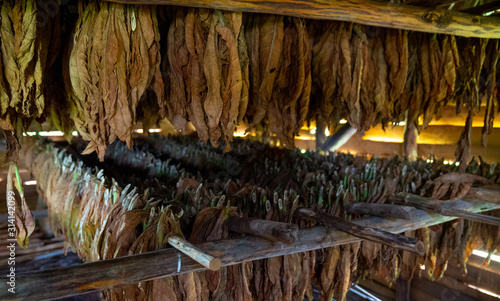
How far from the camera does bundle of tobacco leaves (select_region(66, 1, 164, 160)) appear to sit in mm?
1545

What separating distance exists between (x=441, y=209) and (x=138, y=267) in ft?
5.86

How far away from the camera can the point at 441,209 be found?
83.2 inches

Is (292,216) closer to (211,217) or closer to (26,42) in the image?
(211,217)

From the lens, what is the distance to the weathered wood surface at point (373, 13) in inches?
63.7

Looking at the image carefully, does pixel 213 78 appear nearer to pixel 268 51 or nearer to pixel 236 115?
pixel 236 115

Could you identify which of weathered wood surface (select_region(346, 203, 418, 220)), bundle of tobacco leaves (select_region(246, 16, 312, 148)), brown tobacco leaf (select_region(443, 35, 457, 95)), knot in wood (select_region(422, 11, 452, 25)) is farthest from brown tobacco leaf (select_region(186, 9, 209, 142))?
brown tobacco leaf (select_region(443, 35, 457, 95))

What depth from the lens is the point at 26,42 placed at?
4.62 feet

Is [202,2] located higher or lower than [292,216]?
higher

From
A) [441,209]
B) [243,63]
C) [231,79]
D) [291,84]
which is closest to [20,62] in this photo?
[231,79]

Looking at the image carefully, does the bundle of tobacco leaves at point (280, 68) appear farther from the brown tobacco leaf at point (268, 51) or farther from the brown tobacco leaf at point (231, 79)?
the brown tobacco leaf at point (231, 79)

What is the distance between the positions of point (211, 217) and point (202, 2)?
103 cm

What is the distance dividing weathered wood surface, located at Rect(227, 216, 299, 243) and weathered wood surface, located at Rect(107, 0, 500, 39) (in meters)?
1.01

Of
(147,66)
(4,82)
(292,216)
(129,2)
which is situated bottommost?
(292,216)

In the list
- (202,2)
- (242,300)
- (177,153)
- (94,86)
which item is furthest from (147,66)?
(177,153)
